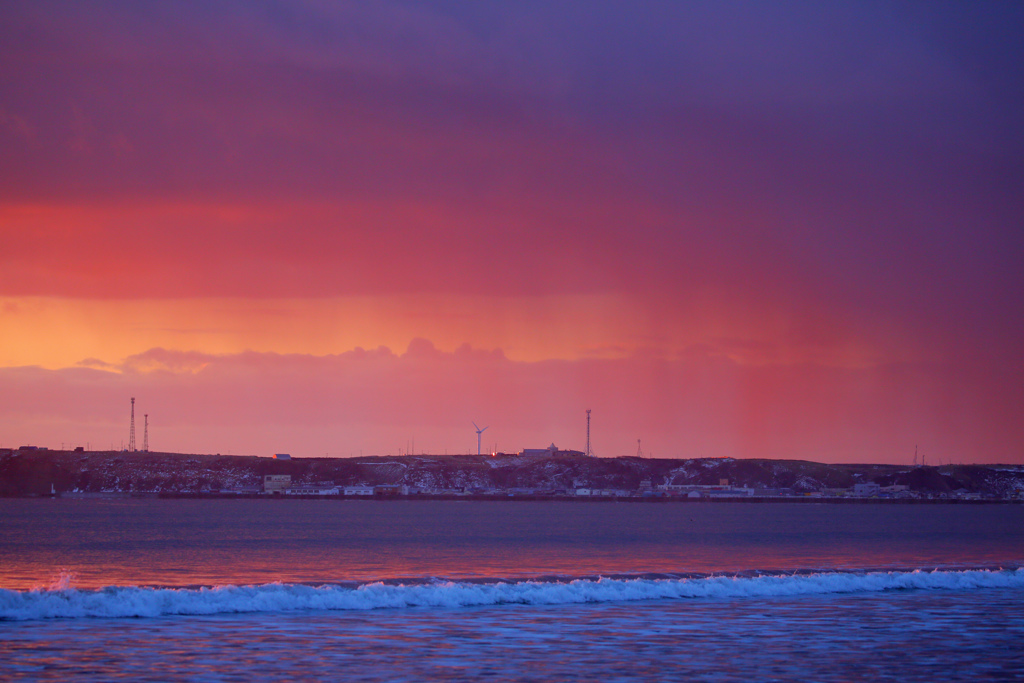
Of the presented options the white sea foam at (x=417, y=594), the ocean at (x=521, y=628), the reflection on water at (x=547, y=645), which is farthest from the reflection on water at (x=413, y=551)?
the reflection on water at (x=547, y=645)

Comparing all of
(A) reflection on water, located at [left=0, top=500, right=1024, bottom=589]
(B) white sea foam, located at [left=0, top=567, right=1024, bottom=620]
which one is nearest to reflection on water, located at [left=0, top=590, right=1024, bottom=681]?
(B) white sea foam, located at [left=0, top=567, right=1024, bottom=620]

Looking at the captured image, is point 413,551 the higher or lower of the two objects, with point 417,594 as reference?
lower

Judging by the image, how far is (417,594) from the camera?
40188 mm

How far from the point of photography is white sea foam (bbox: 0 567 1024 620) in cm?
3509

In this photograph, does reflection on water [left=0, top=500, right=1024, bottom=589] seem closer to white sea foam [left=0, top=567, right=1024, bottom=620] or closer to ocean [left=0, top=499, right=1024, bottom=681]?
ocean [left=0, top=499, right=1024, bottom=681]

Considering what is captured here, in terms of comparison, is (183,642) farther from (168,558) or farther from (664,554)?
(664,554)

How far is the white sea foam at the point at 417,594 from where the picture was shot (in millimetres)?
35094

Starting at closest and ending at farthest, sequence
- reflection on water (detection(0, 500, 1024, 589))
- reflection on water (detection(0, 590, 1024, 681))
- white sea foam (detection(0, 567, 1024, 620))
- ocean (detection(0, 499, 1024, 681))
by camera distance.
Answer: reflection on water (detection(0, 590, 1024, 681)) → ocean (detection(0, 499, 1024, 681)) → white sea foam (detection(0, 567, 1024, 620)) → reflection on water (detection(0, 500, 1024, 589))

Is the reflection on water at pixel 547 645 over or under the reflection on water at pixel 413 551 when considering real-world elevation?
over

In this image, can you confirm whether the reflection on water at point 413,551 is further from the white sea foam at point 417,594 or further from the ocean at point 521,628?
the white sea foam at point 417,594

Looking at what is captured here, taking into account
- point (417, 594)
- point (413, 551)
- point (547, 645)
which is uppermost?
point (547, 645)

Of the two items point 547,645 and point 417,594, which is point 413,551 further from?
point 547,645

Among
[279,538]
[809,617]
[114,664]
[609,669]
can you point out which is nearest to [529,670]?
[609,669]

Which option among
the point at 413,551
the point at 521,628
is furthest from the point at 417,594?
the point at 413,551
